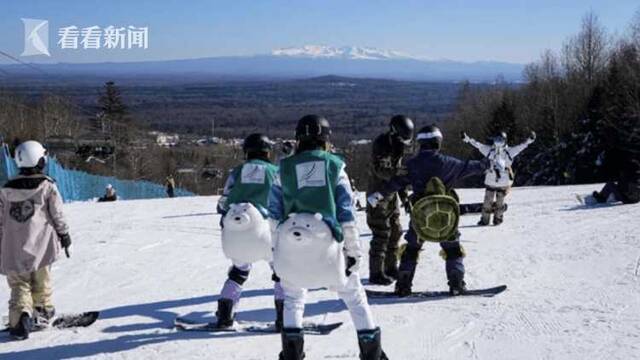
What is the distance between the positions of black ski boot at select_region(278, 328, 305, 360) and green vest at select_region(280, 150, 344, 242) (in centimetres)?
80

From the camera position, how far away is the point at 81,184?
3347 centimetres

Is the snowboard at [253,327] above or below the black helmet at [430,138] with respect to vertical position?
below

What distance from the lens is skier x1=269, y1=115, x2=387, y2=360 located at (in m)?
5.29

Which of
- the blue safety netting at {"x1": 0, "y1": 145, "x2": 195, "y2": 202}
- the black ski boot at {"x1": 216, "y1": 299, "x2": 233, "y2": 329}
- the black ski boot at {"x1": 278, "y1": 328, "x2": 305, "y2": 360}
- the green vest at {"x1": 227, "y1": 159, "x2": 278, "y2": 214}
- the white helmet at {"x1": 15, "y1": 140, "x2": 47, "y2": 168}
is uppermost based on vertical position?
the white helmet at {"x1": 15, "y1": 140, "x2": 47, "y2": 168}

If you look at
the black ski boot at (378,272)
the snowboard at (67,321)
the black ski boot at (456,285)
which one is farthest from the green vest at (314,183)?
the black ski boot at (378,272)

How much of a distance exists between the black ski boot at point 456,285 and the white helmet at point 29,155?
15.2 feet

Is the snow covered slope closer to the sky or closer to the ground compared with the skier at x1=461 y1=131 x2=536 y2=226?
closer to the ground

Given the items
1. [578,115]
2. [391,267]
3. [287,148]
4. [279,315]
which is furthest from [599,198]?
[578,115]

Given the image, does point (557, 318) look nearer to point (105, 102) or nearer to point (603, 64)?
point (603, 64)

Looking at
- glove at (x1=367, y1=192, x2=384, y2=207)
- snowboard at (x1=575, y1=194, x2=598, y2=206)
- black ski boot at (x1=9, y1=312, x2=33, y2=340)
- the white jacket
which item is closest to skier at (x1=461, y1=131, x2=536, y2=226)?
the white jacket

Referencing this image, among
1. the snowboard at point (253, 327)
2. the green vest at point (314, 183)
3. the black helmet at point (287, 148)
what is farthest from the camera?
the black helmet at point (287, 148)

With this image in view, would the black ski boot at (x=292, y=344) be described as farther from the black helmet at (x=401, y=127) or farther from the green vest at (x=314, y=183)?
the black helmet at (x=401, y=127)

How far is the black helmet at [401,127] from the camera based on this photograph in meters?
8.29

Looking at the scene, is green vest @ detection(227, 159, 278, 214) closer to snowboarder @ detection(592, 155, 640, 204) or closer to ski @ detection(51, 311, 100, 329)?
ski @ detection(51, 311, 100, 329)
